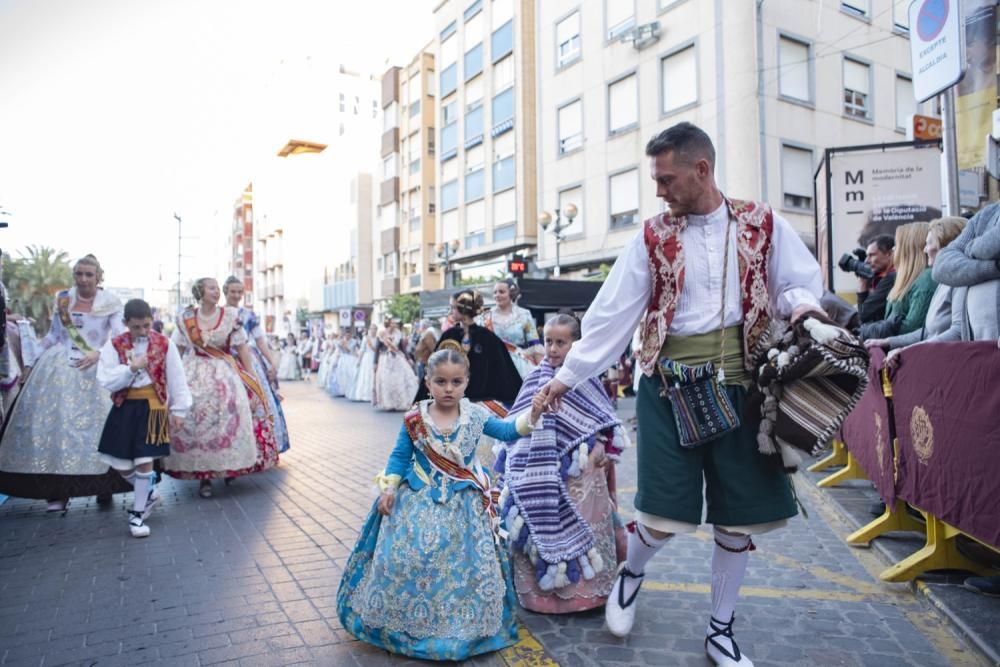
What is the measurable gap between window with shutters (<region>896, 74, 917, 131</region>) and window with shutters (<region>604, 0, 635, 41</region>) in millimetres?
9287

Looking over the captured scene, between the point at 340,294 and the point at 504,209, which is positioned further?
the point at 340,294

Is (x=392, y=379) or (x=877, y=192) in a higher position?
(x=877, y=192)

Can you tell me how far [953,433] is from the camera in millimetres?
A: 3521

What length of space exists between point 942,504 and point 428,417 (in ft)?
8.55

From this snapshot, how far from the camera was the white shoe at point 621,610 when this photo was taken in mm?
3369

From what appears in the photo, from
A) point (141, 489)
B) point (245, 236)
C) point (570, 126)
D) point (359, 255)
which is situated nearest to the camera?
point (141, 489)

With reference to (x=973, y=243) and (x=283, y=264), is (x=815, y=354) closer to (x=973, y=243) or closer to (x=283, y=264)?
(x=973, y=243)

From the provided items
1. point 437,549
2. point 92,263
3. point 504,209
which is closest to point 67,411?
point 92,263

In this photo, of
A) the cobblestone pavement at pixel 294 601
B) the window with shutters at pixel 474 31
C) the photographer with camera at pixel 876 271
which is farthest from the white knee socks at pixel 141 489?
the window with shutters at pixel 474 31

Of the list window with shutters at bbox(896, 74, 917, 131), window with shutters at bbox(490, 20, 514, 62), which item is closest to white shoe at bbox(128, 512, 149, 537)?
window with shutters at bbox(896, 74, 917, 131)

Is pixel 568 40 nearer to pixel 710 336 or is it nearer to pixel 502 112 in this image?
pixel 502 112

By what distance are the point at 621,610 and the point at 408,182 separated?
143 feet

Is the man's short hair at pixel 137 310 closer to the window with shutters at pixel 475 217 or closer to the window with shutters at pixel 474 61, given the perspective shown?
the window with shutters at pixel 475 217

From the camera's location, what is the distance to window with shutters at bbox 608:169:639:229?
24.6m
